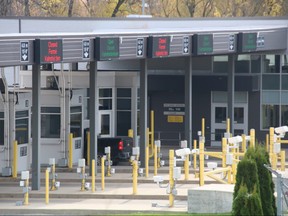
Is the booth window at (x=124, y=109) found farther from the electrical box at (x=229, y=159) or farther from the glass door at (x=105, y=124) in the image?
the electrical box at (x=229, y=159)

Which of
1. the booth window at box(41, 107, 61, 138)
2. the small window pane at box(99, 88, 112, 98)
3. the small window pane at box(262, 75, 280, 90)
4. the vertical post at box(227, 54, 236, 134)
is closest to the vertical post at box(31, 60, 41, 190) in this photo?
the booth window at box(41, 107, 61, 138)

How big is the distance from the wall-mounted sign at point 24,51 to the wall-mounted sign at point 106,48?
3.76 meters

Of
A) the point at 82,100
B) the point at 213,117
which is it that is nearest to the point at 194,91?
the point at 213,117

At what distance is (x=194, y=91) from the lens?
4894cm

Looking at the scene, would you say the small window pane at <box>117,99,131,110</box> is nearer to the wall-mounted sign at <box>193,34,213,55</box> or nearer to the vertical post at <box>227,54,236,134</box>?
the vertical post at <box>227,54,236,134</box>

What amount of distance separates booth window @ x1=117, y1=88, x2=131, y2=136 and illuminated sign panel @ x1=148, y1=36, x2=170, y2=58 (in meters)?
5.33

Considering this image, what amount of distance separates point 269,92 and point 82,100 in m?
10.7

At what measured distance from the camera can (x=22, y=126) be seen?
121 ft

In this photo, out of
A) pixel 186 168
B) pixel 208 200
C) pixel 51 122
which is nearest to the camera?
pixel 208 200

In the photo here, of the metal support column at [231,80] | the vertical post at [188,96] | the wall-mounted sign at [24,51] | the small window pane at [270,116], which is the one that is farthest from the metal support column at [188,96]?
the wall-mounted sign at [24,51]

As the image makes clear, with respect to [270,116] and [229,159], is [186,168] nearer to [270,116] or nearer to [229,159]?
[229,159]

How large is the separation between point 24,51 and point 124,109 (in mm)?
12260

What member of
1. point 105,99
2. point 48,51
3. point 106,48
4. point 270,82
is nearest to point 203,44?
point 105,99

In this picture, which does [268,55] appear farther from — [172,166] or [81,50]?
[172,166]
